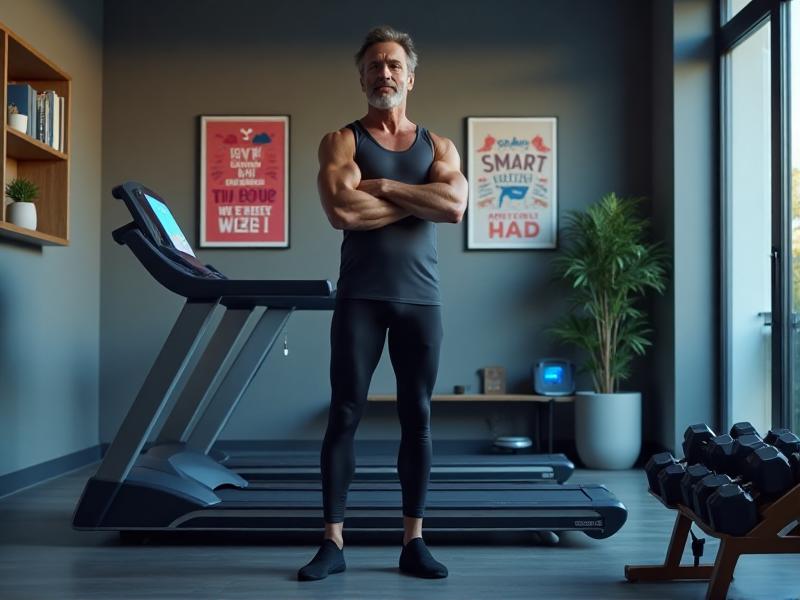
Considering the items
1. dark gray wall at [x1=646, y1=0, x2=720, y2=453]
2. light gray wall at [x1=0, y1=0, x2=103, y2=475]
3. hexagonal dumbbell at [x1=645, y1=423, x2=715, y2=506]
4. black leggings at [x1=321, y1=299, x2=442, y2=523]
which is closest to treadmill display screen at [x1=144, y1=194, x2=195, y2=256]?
black leggings at [x1=321, y1=299, x2=442, y2=523]

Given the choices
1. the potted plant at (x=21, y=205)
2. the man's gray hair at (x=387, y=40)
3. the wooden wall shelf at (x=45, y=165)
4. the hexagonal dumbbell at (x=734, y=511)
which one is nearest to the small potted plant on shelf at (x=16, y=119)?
the wooden wall shelf at (x=45, y=165)

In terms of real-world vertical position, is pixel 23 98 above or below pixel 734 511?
above

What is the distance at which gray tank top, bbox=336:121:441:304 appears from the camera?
8.66 ft

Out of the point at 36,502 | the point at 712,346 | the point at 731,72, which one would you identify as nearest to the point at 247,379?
the point at 36,502

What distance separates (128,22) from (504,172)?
2.46 metres

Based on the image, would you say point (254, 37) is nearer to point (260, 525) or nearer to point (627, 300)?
point (627, 300)

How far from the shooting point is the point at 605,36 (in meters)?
5.68

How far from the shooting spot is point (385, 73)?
105 inches

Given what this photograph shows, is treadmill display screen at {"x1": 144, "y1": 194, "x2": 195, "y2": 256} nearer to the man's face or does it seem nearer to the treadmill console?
the treadmill console

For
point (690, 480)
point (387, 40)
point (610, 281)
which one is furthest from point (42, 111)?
point (690, 480)

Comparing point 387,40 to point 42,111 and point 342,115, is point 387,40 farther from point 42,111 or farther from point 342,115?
point 342,115

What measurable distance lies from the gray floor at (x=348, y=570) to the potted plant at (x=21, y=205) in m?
1.24

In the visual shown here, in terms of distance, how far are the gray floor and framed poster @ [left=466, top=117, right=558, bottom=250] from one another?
93.4 inches

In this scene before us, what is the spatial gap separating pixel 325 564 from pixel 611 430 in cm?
281
